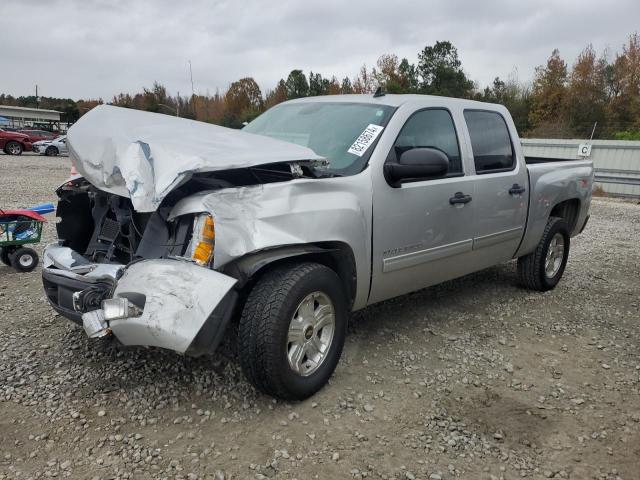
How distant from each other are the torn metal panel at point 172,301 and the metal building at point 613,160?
16.5 m

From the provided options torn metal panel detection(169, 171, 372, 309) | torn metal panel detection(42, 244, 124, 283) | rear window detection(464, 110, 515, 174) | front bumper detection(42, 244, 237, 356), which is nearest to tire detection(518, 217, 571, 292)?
rear window detection(464, 110, 515, 174)

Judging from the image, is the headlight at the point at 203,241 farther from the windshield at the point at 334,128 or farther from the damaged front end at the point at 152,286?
the windshield at the point at 334,128

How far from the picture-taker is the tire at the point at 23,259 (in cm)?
552

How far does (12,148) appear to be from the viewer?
87.0ft

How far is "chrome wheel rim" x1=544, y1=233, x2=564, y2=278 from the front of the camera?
5.59m

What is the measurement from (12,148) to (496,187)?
28.0 metres

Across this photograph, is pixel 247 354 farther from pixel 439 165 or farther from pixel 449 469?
pixel 439 165

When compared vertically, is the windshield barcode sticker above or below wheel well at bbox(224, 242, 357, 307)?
above

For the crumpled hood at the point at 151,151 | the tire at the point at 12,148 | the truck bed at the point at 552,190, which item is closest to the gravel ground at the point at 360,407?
the truck bed at the point at 552,190

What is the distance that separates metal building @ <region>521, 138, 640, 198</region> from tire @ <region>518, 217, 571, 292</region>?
40.8ft

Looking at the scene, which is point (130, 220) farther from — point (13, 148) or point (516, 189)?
point (13, 148)

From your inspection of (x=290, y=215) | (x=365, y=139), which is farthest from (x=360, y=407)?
(x=365, y=139)

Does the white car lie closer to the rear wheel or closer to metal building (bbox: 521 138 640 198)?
the rear wheel

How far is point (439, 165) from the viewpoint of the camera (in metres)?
3.44
